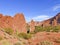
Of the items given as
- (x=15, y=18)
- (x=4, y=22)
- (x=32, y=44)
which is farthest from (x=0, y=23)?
(x=32, y=44)

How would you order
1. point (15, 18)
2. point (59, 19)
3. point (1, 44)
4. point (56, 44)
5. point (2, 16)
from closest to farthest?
point (1, 44), point (56, 44), point (2, 16), point (15, 18), point (59, 19)

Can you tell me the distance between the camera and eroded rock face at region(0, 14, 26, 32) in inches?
1342

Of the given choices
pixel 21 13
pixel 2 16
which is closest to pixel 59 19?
pixel 21 13

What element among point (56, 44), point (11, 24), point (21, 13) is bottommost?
point (56, 44)

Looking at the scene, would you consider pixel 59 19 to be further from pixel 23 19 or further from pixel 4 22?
pixel 4 22

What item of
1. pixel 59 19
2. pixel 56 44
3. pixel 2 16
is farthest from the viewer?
pixel 59 19

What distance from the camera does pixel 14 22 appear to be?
1528 inches

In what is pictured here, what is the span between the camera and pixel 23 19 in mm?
43469

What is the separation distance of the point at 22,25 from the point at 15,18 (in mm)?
2584

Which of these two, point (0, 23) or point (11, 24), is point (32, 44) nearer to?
point (0, 23)

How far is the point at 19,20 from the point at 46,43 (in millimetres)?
25230

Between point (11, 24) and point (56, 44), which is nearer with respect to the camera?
point (56, 44)

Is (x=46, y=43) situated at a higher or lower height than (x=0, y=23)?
lower

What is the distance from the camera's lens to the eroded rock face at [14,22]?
34084 mm
